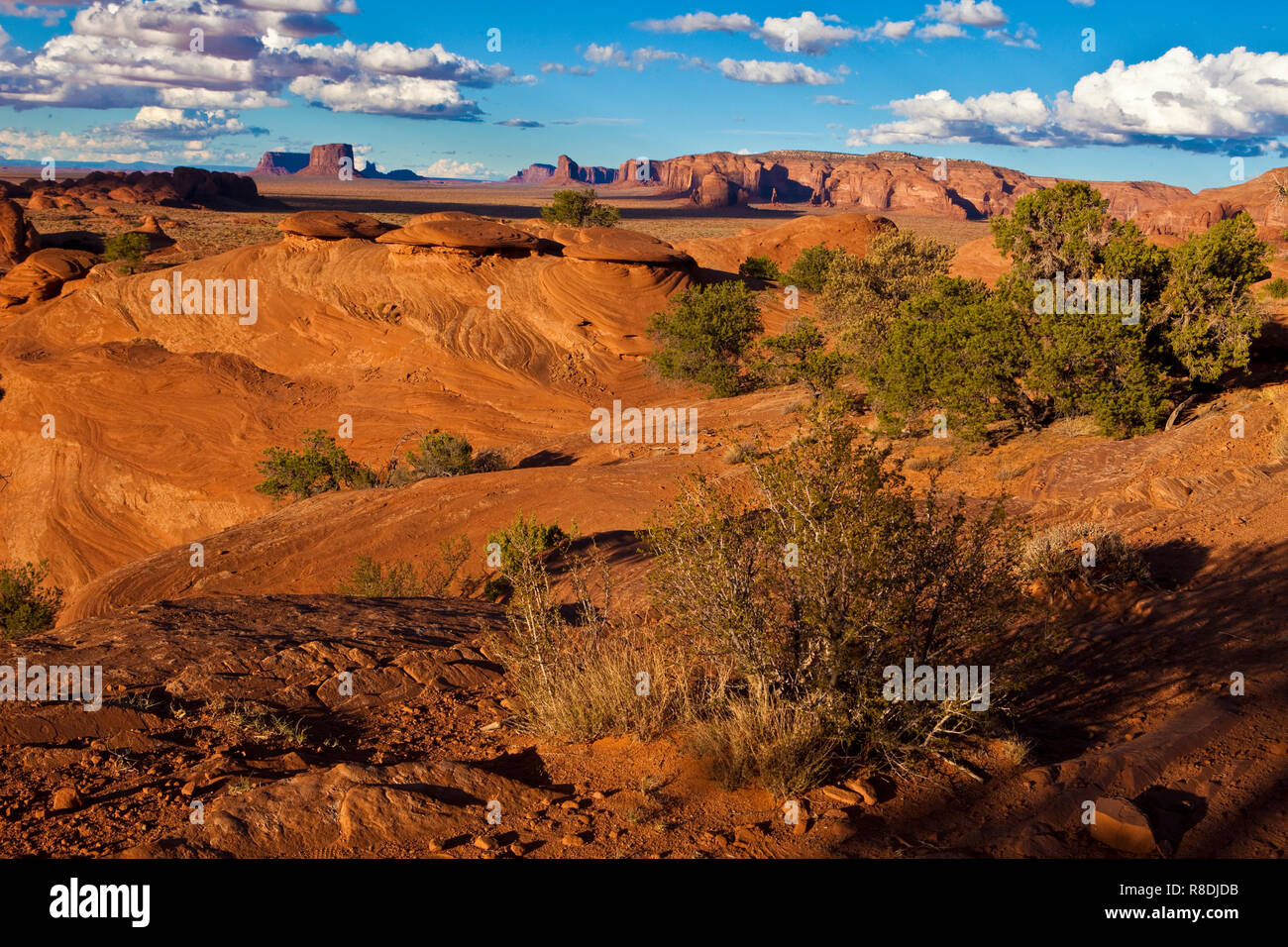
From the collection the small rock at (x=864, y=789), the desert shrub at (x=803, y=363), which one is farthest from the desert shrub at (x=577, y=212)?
the small rock at (x=864, y=789)

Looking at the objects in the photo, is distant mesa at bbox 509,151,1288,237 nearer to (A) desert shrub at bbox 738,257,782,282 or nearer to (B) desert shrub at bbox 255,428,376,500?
(A) desert shrub at bbox 738,257,782,282

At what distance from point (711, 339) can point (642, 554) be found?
2023 centimetres

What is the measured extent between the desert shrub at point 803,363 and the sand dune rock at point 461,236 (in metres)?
13.3

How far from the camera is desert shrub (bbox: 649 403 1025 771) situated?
4.97 meters

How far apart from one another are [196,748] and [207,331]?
33.2 metres

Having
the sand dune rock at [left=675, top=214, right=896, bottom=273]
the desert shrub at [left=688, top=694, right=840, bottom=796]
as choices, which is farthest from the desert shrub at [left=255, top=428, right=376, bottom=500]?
the sand dune rock at [left=675, top=214, right=896, bottom=273]

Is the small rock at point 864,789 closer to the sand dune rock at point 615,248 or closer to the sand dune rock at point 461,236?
the sand dune rock at point 615,248

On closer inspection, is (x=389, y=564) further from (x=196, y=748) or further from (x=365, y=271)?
(x=365, y=271)

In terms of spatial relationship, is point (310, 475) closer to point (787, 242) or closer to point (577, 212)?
point (577, 212)

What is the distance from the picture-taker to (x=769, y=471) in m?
5.42

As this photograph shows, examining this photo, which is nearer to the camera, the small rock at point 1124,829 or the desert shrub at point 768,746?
the small rock at point 1124,829

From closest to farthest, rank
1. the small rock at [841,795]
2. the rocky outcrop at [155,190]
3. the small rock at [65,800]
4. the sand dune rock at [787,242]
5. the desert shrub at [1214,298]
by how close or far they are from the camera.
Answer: the small rock at [65,800] < the small rock at [841,795] < the desert shrub at [1214,298] < the sand dune rock at [787,242] < the rocky outcrop at [155,190]

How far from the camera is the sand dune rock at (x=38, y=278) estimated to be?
3859cm

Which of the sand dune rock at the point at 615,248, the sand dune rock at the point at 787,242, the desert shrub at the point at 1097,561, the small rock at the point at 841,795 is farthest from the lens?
the sand dune rock at the point at 787,242
